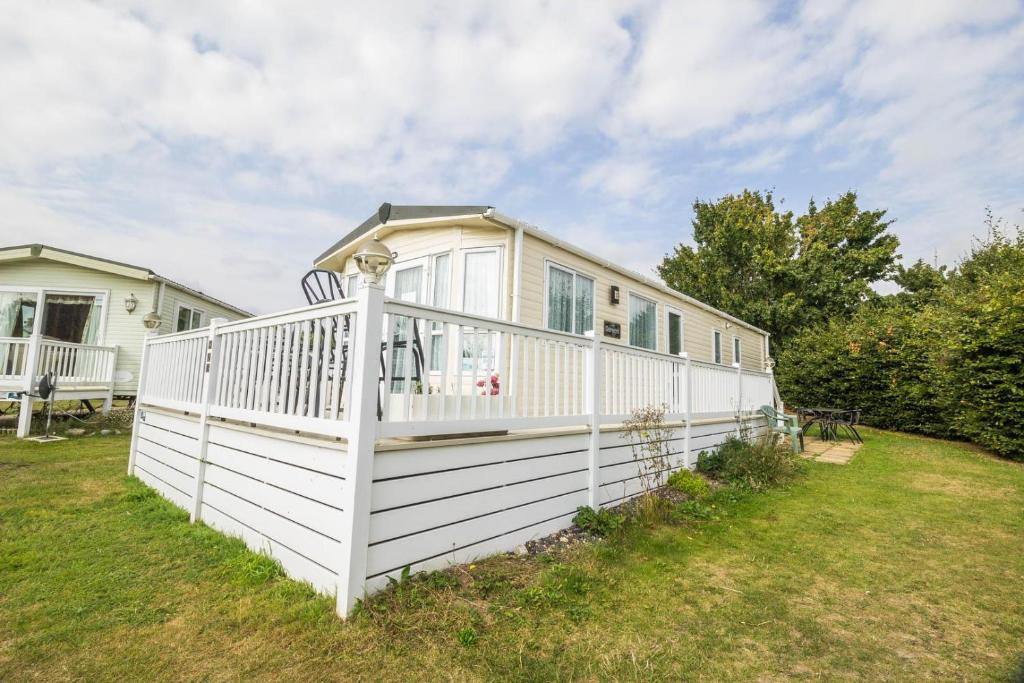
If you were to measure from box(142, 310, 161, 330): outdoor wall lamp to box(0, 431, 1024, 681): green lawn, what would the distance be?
726cm

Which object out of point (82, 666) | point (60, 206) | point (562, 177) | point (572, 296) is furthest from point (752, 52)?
point (60, 206)

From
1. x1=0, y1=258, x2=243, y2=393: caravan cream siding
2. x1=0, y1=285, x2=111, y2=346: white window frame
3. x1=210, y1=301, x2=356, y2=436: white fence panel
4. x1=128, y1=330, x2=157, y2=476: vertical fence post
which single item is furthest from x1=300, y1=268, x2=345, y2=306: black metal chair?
x1=0, y1=285, x2=111, y2=346: white window frame

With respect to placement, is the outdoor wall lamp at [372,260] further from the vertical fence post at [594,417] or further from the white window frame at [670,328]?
the white window frame at [670,328]

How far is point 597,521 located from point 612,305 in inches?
183

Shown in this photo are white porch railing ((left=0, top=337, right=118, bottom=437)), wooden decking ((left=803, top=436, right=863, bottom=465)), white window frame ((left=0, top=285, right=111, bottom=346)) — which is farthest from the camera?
white window frame ((left=0, top=285, right=111, bottom=346))

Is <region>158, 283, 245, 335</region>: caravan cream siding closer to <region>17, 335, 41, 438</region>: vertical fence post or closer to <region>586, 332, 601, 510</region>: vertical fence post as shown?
<region>17, 335, 41, 438</region>: vertical fence post

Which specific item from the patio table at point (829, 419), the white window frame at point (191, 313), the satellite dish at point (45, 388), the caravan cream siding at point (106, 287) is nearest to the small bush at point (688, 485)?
the patio table at point (829, 419)

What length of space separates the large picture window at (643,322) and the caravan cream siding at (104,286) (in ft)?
37.6

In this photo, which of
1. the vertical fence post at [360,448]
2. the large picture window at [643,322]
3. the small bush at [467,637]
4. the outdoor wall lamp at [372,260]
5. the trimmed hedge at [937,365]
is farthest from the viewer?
the large picture window at [643,322]

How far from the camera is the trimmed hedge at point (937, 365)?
7.43 meters

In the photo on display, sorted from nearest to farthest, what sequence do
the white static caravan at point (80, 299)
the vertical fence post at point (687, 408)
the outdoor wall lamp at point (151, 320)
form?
the vertical fence post at point (687, 408) → the outdoor wall lamp at point (151, 320) → the white static caravan at point (80, 299)

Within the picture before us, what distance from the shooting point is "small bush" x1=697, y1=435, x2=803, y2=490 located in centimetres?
556

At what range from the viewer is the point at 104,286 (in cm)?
1098

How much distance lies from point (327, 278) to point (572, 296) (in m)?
3.55
